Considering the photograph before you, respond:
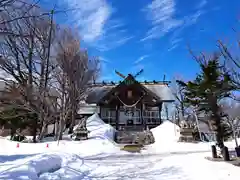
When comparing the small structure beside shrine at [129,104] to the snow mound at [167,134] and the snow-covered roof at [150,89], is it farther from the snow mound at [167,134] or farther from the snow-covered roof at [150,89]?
the snow mound at [167,134]

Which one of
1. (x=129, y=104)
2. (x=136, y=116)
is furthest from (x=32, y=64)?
(x=136, y=116)

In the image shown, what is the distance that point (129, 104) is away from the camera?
23.5 metres

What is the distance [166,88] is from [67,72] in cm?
1589

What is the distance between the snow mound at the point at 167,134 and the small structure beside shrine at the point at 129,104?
9.91ft

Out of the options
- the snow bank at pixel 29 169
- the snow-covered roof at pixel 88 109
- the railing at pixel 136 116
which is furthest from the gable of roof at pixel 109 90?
the snow bank at pixel 29 169

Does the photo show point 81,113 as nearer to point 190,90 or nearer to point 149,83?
point 149,83

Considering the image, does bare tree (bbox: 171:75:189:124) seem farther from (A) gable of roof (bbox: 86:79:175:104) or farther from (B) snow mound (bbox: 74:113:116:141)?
(B) snow mound (bbox: 74:113:116:141)

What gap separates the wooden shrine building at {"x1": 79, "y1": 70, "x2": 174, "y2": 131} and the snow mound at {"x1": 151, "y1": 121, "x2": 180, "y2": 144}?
9.91 feet

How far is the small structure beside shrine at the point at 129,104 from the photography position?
23.2 meters

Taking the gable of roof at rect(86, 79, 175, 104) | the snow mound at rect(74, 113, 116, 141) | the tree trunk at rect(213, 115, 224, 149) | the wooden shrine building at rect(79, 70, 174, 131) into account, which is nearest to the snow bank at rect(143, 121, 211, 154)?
the wooden shrine building at rect(79, 70, 174, 131)

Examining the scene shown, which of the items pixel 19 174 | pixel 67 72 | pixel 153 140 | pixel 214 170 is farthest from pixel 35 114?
pixel 214 170

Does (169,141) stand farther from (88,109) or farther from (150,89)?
(88,109)

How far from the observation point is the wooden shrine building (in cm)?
2323

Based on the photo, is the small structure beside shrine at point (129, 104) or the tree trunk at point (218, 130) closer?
the tree trunk at point (218, 130)
